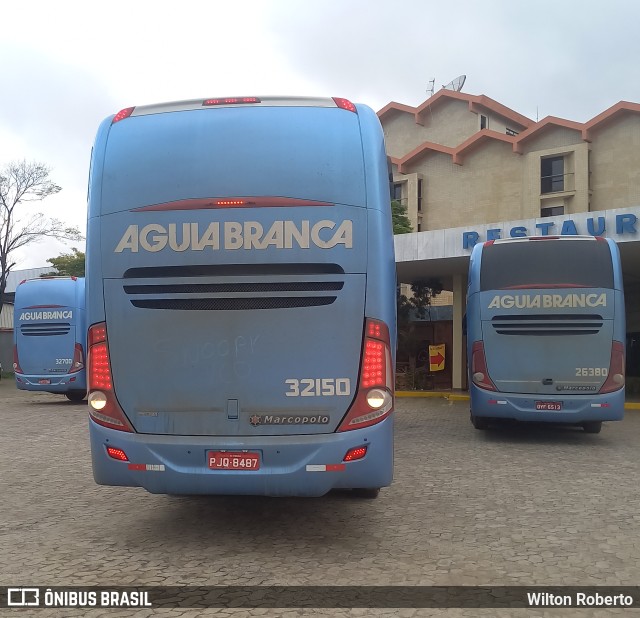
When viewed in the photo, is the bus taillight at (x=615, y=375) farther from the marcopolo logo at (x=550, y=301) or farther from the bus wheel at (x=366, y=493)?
the bus wheel at (x=366, y=493)

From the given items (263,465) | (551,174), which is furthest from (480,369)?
(551,174)

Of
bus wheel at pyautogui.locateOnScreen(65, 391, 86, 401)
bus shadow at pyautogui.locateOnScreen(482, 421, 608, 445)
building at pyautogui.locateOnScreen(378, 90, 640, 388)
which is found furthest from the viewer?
building at pyautogui.locateOnScreen(378, 90, 640, 388)

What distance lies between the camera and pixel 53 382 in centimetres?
1930

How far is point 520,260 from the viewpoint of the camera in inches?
458

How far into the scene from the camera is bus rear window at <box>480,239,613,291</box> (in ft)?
37.0

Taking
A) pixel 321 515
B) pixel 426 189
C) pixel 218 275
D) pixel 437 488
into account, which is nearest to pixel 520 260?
pixel 437 488

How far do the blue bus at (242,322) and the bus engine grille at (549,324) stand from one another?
21.5ft

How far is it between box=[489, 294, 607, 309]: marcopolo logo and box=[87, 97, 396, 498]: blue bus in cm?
660

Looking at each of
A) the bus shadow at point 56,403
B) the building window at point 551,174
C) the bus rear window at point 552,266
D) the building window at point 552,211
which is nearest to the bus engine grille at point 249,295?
the bus rear window at point 552,266

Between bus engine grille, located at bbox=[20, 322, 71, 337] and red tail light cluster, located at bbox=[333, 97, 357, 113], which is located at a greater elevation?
red tail light cluster, located at bbox=[333, 97, 357, 113]

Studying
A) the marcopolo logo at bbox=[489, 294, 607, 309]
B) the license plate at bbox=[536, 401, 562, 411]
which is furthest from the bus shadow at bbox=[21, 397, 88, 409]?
the license plate at bbox=[536, 401, 562, 411]

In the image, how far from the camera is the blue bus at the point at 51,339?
1927 centimetres

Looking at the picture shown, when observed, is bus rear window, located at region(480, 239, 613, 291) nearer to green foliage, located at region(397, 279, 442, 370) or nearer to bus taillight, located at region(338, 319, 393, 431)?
bus taillight, located at region(338, 319, 393, 431)

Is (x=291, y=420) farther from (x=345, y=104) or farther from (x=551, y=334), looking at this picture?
(x=551, y=334)
